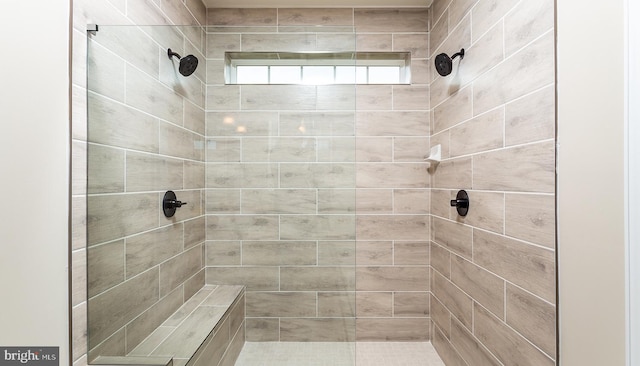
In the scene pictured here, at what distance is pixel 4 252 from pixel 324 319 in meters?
1.21

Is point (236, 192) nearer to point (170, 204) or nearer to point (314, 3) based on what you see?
point (170, 204)

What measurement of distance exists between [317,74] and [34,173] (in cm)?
110

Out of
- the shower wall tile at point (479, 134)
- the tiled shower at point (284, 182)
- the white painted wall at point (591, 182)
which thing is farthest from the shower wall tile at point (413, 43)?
the white painted wall at point (591, 182)

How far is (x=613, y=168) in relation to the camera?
78 centimetres

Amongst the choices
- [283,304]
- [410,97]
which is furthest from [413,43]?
[283,304]

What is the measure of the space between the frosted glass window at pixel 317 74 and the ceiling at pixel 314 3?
101cm

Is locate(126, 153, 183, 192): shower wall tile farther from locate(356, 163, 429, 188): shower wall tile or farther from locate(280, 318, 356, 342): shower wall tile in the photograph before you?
locate(356, 163, 429, 188): shower wall tile

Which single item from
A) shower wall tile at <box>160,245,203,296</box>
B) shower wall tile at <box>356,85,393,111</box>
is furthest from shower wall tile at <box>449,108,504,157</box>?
shower wall tile at <box>160,245,203,296</box>

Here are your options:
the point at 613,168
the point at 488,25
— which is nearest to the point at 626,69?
the point at 613,168

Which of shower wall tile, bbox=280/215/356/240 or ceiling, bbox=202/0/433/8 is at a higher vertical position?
ceiling, bbox=202/0/433/8

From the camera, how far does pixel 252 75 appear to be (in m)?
1.36

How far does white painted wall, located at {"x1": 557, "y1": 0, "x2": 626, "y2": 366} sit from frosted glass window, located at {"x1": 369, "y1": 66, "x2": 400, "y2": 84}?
128 centimetres

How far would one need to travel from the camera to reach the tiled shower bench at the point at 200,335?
3.73 feet

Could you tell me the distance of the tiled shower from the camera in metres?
1.07
